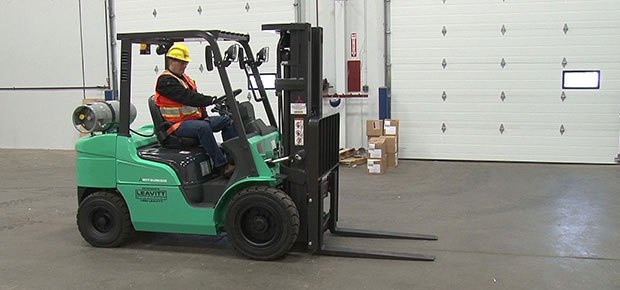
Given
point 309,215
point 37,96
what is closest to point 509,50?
point 309,215

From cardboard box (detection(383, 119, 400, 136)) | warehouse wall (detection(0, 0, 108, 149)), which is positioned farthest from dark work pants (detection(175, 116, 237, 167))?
warehouse wall (detection(0, 0, 108, 149))

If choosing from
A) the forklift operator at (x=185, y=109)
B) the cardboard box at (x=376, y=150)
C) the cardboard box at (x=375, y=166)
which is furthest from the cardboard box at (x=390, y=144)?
the forklift operator at (x=185, y=109)

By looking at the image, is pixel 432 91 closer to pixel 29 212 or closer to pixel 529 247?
pixel 529 247

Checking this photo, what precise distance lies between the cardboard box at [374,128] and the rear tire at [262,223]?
549cm

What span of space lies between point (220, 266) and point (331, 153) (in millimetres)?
1477

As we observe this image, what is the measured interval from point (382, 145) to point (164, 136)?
4.86 meters

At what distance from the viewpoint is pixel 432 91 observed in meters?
11.0

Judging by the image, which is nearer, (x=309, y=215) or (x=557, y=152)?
(x=309, y=215)

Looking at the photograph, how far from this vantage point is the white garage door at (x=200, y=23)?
1175cm

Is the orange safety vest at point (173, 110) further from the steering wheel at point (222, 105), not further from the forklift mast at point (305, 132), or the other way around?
the forklift mast at point (305, 132)

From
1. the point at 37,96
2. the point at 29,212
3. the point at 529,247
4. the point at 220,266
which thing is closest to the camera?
the point at 220,266

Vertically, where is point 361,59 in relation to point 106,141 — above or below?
above

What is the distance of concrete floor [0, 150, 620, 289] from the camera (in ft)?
15.3

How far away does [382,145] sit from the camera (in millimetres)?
9664
